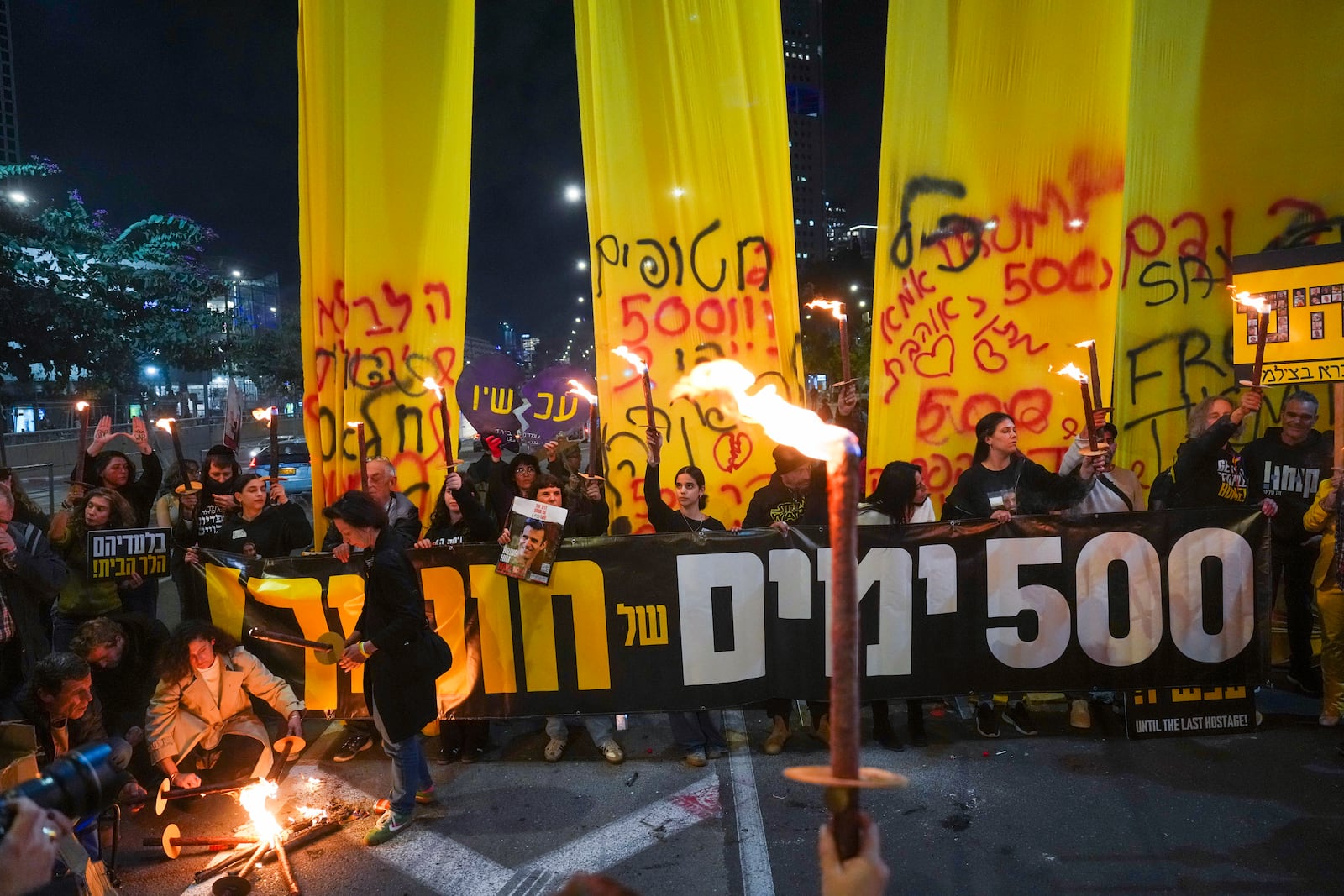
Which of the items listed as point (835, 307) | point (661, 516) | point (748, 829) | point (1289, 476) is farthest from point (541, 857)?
point (1289, 476)

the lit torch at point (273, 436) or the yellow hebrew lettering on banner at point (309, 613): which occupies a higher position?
the lit torch at point (273, 436)

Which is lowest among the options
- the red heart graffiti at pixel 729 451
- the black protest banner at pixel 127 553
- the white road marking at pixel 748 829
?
the white road marking at pixel 748 829

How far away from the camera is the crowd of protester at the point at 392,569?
4.32 meters

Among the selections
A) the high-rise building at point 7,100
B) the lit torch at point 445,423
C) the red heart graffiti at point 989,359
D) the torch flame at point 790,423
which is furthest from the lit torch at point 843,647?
the high-rise building at point 7,100

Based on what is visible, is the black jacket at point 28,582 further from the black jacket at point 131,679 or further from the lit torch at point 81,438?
the lit torch at point 81,438

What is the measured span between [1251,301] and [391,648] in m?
5.74

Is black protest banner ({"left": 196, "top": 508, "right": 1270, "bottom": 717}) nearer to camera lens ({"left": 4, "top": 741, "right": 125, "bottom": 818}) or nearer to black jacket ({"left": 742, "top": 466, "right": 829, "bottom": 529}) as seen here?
black jacket ({"left": 742, "top": 466, "right": 829, "bottom": 529})

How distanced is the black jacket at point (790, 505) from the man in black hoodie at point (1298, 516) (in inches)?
129

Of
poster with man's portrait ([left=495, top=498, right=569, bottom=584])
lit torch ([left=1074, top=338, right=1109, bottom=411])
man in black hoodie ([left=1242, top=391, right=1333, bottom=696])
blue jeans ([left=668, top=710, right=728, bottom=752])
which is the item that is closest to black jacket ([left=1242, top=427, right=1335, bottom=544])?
man in black hoodie ([left=1242, top=391, right=1333, bottom=696])

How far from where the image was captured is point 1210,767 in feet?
15.1

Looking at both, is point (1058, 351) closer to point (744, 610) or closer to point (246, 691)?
point (744, 610)

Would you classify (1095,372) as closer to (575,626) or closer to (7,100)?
(575,626)

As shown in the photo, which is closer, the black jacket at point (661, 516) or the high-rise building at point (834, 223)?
the black jacket at point (661, 516)

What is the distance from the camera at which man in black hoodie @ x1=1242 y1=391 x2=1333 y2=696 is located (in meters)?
5.74
